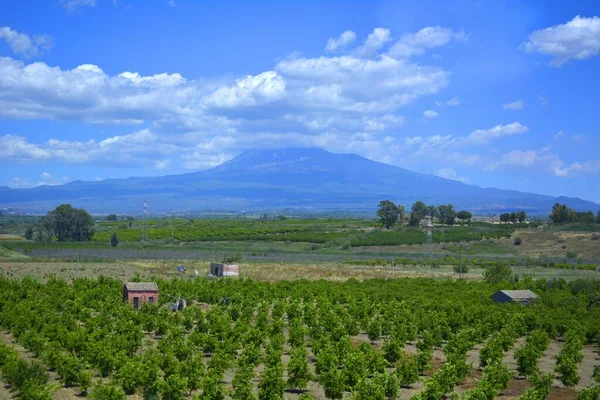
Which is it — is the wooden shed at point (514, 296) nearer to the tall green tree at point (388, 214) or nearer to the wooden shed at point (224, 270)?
the wooden shed at point (224, 270)

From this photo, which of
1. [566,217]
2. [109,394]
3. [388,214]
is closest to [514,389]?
[109,394]

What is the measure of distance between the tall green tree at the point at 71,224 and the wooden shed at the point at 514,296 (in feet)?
291

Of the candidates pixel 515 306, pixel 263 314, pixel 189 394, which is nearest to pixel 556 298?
pixel 515 306

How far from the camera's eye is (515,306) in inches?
2034

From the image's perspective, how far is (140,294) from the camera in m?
52.3

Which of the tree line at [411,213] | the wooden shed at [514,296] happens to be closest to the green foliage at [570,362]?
the wooden shed at [514,296]

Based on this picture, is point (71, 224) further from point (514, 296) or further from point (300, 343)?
point (300, 343)

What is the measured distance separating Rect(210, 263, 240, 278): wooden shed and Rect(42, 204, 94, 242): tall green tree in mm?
59579

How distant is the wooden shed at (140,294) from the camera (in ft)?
171

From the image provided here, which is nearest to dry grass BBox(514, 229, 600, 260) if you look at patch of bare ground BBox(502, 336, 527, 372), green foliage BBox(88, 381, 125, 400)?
patch of bare ground BBox(502, 336, 527, 372)

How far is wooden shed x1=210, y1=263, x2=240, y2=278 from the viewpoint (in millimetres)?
74125

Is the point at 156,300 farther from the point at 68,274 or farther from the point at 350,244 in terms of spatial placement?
the point at 350,244

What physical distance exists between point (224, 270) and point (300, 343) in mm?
35940

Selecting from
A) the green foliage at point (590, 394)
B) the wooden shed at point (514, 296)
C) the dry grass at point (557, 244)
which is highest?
the dry grass at point (557, 244)
